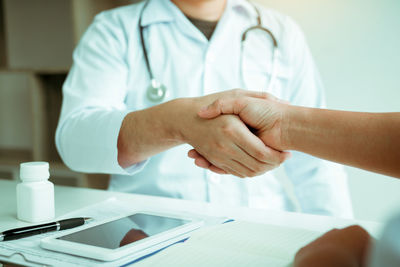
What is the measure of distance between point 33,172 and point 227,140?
1.26 ft

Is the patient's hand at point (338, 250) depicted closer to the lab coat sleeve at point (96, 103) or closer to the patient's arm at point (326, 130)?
the patient's arm at point (326, 130)

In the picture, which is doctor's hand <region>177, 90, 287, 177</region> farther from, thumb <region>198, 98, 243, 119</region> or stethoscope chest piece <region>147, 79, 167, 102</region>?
stethoscope chest piece <region>147, 79, 167, 102</region>

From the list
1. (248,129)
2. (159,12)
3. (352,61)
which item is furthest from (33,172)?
(352,61)

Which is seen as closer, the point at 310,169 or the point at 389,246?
the point at 389,246

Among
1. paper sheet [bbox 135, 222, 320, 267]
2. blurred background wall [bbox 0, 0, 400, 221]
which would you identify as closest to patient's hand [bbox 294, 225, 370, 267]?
paper sheet [bbox 135, 222, 320, 267]

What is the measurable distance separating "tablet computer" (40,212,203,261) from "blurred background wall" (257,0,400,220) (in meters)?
1.05

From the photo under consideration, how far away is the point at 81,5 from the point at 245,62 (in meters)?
0.86

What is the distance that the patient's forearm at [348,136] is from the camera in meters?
0.71

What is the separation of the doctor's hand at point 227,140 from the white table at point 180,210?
11cm

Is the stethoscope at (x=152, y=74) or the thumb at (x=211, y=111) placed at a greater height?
the stethoscope at (x=152, y=74)

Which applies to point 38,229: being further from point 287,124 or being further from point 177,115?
point 287,124

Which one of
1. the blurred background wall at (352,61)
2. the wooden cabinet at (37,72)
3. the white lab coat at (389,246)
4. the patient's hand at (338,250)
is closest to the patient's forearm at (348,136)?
the patient's hand at (338,250)

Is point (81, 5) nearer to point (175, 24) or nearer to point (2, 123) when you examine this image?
point (175, 24)

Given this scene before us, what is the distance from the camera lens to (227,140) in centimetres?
83
